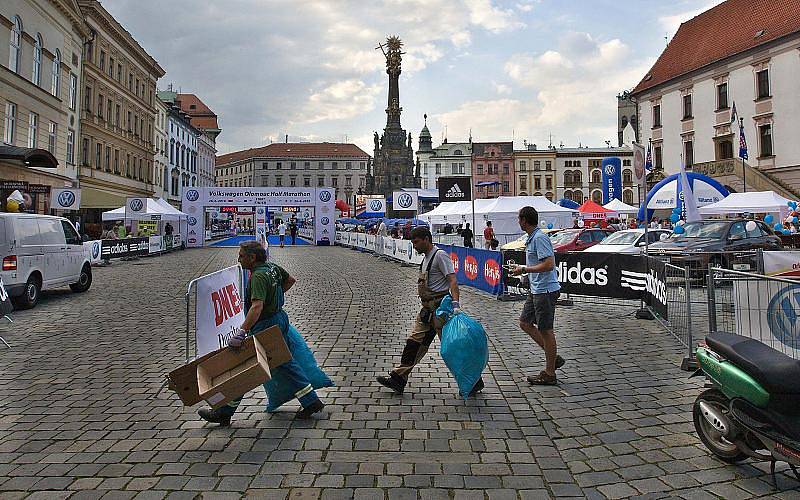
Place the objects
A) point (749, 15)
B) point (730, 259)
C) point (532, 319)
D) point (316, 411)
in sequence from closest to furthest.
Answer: point (316, 411) < point (532, 319) < point (730, 259) < point (749, 15)

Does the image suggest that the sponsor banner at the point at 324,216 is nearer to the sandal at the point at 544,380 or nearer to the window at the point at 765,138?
the window at the point at 765,138

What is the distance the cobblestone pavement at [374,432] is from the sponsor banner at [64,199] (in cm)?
1876

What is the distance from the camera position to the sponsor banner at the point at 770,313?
5.53m

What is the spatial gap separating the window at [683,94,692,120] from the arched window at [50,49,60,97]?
44.9 metres

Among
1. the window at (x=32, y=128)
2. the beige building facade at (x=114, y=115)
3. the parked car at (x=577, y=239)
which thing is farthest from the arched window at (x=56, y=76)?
the parked car at (x=577, y=239)

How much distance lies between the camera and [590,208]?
32.7 m

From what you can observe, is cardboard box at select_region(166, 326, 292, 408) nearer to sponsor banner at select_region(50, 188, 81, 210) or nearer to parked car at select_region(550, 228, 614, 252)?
parked car at select_region(550, 228, 614, 252)

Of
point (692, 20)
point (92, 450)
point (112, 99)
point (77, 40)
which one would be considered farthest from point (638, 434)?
point (692, 20)

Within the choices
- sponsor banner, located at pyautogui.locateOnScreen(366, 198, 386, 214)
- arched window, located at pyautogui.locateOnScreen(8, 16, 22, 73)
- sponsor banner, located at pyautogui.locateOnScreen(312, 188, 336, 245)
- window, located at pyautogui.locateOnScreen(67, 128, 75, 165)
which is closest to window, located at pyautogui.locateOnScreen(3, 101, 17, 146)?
arched window, located at pyautogui.locateOnScreen(8, 16, 22, 73)

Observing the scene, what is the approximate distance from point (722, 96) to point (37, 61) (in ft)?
149

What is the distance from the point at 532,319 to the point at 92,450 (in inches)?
180

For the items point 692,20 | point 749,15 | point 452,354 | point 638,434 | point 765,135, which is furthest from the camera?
point 692,20

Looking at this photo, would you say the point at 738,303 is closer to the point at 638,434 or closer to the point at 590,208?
the point at 638,434

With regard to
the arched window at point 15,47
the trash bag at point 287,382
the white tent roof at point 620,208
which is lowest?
the trash bag at point 287,382
